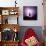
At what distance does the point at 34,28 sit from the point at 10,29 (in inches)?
35.7

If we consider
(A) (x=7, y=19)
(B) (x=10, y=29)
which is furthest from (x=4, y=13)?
(B) (x=10, y=29)

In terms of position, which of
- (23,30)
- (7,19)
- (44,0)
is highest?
(44,0)

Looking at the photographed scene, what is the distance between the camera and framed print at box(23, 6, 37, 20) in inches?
230

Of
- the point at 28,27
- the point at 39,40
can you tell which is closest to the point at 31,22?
the point at 28,27

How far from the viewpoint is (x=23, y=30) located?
19.3ft

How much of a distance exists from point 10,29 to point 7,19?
398 mm

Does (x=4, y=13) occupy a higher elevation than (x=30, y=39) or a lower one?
higher

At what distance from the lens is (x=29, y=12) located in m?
5.84

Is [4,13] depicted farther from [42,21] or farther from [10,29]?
[42,21]

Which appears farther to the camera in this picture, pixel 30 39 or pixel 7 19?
pixel 7 19

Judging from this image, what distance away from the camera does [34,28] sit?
5867mm

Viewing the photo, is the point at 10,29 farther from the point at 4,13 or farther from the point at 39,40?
the point at 39,40

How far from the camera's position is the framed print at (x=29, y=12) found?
19.1 ft

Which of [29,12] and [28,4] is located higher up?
[28,4]
